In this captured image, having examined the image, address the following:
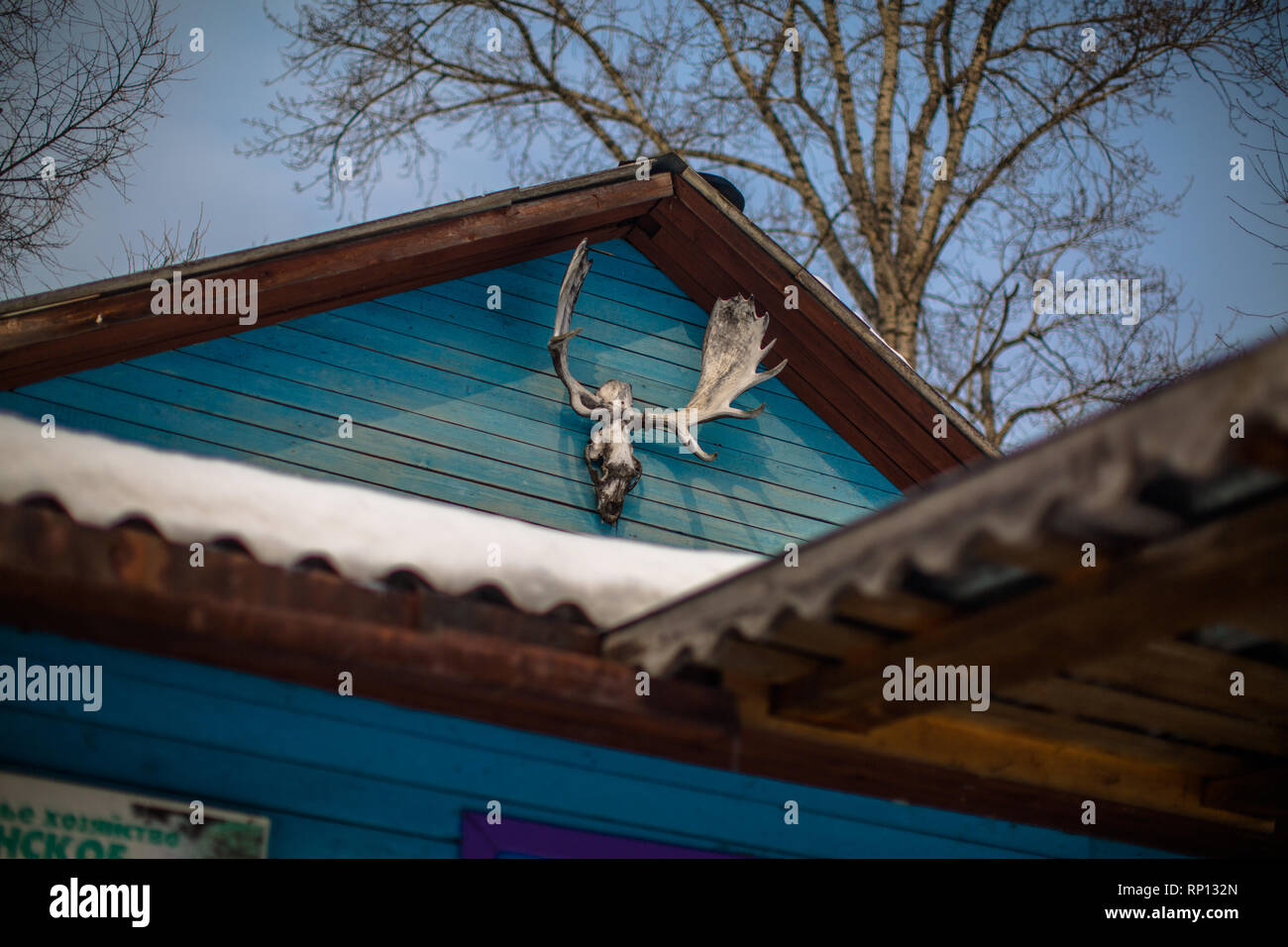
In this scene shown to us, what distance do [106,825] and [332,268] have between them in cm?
279

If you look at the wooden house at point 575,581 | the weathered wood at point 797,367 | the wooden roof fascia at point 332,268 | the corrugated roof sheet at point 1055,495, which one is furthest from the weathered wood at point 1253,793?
the wooden roof fascia at point 332,268

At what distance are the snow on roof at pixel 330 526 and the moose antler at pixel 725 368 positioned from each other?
2.39 meters

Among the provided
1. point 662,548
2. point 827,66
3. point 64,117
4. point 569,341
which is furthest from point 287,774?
point 827,66

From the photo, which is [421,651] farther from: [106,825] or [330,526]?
[106,825]

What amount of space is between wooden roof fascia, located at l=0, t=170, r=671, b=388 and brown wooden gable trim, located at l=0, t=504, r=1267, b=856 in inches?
97.5

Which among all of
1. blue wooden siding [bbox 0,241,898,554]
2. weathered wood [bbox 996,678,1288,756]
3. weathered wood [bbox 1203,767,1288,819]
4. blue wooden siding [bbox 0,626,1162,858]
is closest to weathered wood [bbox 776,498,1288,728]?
weathered wood [bbox 996,678,1288,756]

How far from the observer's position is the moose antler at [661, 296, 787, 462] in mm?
5938

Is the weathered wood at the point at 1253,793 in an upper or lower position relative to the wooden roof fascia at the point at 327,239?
lower

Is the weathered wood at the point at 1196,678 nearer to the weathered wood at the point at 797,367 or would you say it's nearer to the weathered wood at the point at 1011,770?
the weathered wood at the point at 1011,770

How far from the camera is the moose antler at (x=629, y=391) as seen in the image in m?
5.69

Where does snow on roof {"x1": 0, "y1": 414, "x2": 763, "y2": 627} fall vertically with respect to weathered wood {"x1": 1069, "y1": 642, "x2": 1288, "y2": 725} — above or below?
above

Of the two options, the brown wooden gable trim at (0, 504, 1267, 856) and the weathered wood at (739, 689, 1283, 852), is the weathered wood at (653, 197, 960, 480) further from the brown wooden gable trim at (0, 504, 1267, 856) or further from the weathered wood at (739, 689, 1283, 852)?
the brown wooden gable trim at (0, 504, 1267, 856)

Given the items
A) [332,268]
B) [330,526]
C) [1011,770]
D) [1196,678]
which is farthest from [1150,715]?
[332,268]

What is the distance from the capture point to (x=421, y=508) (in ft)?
11.4
